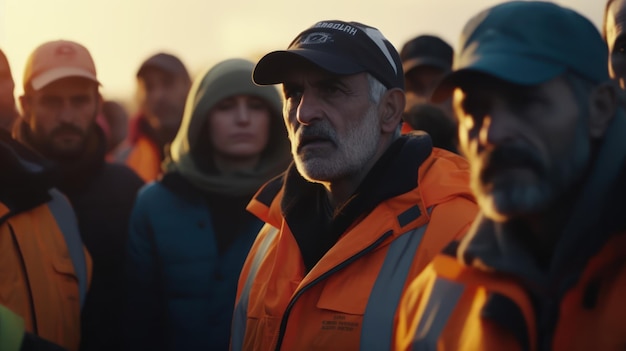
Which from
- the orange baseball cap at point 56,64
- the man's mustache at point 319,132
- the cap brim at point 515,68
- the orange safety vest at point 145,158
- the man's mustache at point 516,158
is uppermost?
the cap brim at point 515,68

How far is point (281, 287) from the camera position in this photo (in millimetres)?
3617

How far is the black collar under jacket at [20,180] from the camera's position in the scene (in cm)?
452

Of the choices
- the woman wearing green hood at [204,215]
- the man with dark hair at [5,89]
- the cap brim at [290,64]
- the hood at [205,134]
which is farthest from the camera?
the man with dark hair at [5,89]

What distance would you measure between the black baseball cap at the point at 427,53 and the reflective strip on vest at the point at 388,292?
342 cm

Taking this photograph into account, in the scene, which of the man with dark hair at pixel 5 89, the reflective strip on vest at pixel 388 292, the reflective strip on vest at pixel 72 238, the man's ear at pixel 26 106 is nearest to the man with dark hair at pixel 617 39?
the reflective strip on vest at pixel 388 292

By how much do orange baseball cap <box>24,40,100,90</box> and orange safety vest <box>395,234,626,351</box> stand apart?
365cm

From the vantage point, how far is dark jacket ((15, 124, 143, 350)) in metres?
5.15

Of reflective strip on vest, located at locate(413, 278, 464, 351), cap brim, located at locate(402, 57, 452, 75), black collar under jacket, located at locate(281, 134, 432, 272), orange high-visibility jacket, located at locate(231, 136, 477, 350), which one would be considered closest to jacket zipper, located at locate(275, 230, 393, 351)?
orange high-visibility jacket, located at locate(231, 136, 477, 350)

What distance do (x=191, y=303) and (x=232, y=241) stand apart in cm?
41

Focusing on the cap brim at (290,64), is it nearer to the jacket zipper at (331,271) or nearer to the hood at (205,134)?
the jacket zipper at (331,271)

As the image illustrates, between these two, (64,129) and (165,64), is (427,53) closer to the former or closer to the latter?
(64,129)

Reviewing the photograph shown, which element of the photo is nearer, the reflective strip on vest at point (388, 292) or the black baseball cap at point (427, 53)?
the reflective strip on vest at point (388, 292)

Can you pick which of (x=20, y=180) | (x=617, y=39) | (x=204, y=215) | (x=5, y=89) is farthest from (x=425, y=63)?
(x=20, y=180)

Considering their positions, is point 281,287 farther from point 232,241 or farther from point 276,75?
point 232,241
